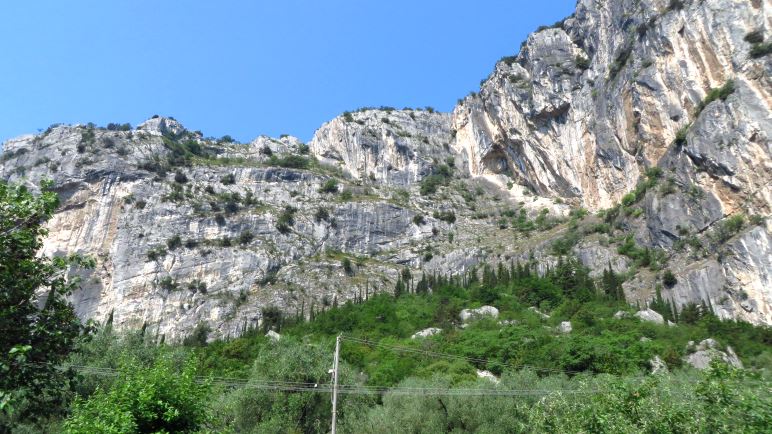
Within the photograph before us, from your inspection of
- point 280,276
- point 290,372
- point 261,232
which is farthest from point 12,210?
point 261,232

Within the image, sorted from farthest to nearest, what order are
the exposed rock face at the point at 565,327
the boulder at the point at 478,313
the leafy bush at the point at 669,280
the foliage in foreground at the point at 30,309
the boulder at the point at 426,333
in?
the boulder at the point at 478,313, the leafy bush at the point at 669,280, the boulder at the point at 426,333, the exposed rock face at the point at 565,327, the foliage in foreground at the point at 30,309

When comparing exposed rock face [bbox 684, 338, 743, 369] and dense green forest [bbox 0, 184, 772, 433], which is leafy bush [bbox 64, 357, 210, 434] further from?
exposed rock face [bbox 684, 338, 743, 369]

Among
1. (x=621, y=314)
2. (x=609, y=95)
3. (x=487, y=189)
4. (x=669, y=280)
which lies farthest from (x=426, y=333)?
(x=487, y=189)

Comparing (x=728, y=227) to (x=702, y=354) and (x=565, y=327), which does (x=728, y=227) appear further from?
(x=565, y=327)

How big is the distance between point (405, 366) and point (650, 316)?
98.1 feet

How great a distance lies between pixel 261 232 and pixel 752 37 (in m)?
77.2

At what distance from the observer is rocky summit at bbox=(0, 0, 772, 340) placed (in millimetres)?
71875

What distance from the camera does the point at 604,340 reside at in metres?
54.7

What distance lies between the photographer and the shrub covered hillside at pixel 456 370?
1499 centimetres

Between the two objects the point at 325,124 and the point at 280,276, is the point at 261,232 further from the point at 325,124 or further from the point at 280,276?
the point at 325,124

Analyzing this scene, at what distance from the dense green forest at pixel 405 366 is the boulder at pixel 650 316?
1.32m

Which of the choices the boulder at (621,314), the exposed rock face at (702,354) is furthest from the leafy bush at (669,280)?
the exposed rock face at (702,354)

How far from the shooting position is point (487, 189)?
118 m

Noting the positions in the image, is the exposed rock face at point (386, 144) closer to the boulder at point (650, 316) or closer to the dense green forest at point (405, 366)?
the dense green forest at point (405, 366)
